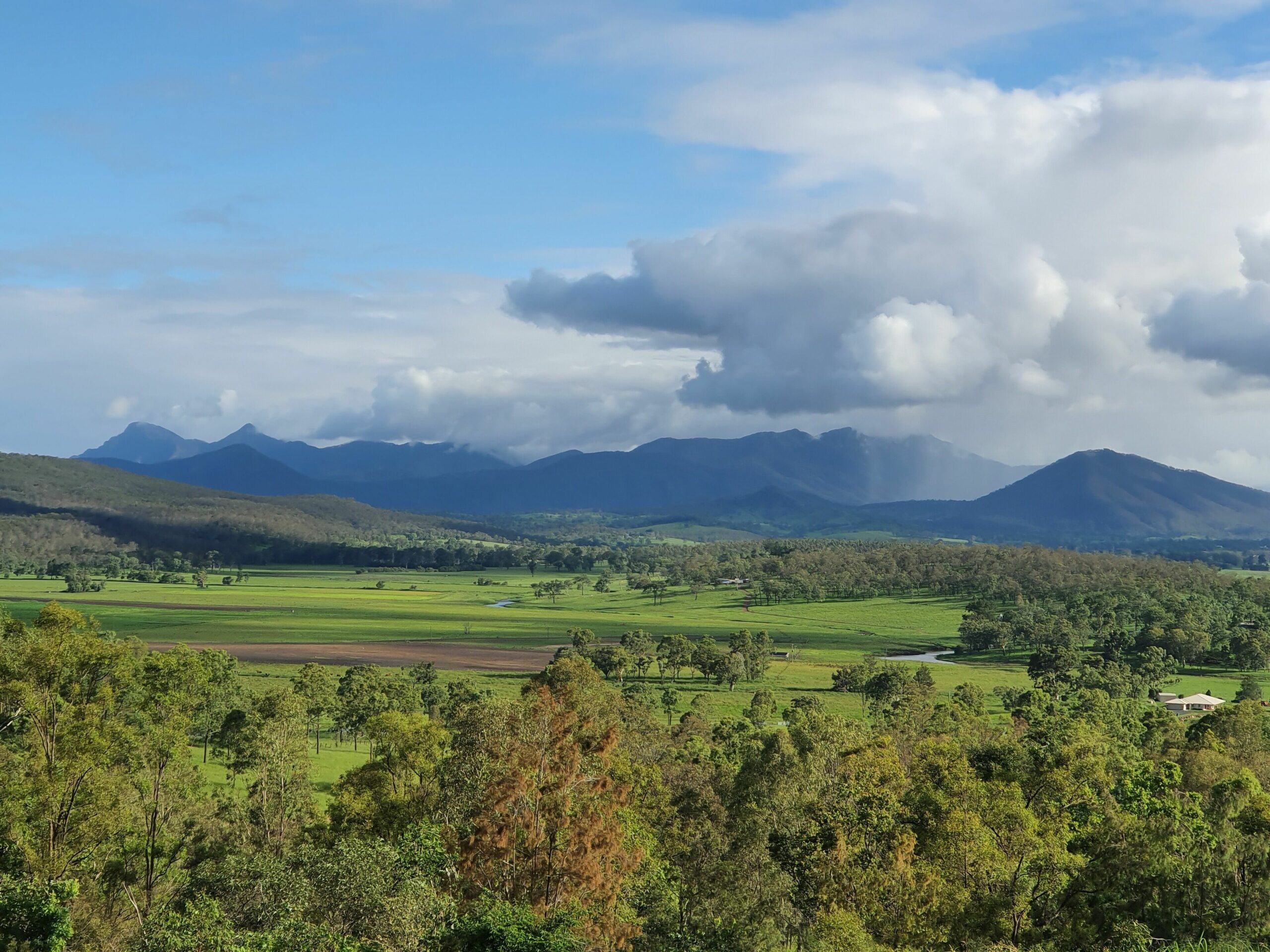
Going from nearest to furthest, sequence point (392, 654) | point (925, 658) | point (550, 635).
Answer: point (392, 654)
point (925, 658)
point (550, 635)

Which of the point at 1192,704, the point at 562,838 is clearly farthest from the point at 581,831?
the point at 1192,704

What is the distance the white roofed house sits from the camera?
107688 millimetres

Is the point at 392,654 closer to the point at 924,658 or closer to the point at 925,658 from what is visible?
the point at 924,658

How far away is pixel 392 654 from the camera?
13725 cm

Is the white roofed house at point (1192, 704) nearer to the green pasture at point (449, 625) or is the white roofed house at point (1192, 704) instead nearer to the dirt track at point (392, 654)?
the green pasture at point (449, 625)

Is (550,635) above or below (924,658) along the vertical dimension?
below

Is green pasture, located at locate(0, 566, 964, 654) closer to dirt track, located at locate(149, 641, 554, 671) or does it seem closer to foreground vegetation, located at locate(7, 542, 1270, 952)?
dirt track, located at locate(149, 641, 554, 671)

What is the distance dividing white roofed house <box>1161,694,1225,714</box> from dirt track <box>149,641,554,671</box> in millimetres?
71825

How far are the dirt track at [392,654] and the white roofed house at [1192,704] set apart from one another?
71.8m

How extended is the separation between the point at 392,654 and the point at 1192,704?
9786 centimetres

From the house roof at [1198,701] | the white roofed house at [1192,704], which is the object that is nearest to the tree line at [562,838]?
the white roofed house at [1192,704]

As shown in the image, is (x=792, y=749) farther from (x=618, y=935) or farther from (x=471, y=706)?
(x=618, y=935)

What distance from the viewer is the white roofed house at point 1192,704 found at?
353 feet

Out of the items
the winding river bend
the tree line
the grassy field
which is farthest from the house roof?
the tree line
